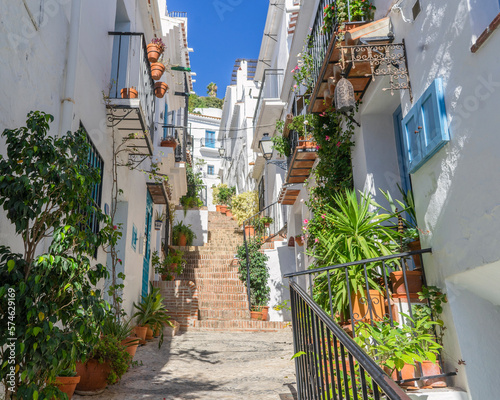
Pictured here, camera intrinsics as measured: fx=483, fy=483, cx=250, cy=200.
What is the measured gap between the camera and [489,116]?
3674mm

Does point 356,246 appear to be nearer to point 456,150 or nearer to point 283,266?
point 456,150

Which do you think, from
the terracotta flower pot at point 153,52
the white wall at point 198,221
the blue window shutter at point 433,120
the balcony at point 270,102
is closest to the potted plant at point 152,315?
the terracotta flower pot at point 153,52

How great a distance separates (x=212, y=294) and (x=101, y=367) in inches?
324

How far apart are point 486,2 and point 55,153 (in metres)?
3.56

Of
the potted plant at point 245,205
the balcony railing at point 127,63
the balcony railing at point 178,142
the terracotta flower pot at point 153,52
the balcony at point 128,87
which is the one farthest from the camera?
the potted plant at point 245,205

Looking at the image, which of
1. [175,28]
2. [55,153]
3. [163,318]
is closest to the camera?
[55,153]

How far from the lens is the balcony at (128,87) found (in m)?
7.16

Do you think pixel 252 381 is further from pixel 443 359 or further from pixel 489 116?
pixel 489 116

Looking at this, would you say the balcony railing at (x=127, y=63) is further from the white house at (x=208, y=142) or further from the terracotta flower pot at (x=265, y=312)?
the white house at (x=208, y=142)

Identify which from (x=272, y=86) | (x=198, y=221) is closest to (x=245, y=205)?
(x=198, y=221)

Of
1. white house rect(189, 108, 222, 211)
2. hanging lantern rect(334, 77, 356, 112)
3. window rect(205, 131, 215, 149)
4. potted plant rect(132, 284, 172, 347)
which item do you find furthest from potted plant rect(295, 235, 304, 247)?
window rect(205, 131, 215, 149)

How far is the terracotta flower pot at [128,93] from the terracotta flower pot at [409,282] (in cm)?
472

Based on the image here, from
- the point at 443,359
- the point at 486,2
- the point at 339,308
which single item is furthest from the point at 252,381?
the point at 486,2

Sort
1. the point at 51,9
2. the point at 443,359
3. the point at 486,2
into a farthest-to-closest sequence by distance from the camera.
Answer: the point at 51,9
the point at 443,359
the point at 486,2
